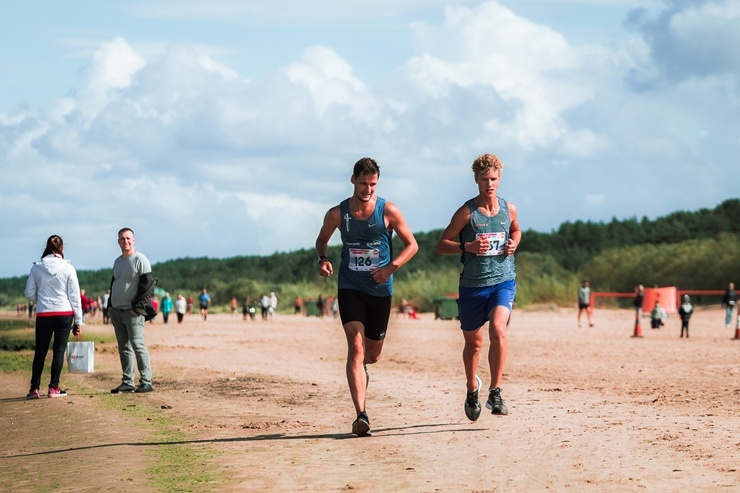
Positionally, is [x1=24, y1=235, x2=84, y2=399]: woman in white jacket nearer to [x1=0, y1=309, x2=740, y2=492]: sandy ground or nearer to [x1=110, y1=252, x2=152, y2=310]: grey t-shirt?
[x1=110, y1=252, x2=152, y2=310]: grey t-shirt

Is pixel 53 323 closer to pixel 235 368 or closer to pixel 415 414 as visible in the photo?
pixel 415 414

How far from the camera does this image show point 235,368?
65.8ft

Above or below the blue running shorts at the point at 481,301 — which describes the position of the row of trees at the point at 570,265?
above

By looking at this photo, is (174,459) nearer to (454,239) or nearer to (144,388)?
(454,239)

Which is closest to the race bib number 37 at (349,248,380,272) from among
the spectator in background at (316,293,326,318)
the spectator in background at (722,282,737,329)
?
the spectator in background at (722,282,737,329)

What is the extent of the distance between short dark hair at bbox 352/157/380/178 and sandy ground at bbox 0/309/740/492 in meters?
2.12

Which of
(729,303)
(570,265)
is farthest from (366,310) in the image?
(570,265)

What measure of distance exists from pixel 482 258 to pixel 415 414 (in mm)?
2181

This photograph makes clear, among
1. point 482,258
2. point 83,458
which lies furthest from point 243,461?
point 482,258

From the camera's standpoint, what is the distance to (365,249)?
10.0m

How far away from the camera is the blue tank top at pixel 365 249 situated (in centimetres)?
1002

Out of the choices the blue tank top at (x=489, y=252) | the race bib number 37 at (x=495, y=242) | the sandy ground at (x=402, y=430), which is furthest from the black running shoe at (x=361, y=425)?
the race bib number 37 at (x=495, y=242)

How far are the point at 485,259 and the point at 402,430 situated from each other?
160 cm

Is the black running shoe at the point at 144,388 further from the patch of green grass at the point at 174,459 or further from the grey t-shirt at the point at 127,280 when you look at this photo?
the patch of green grass at the point at 174,459
